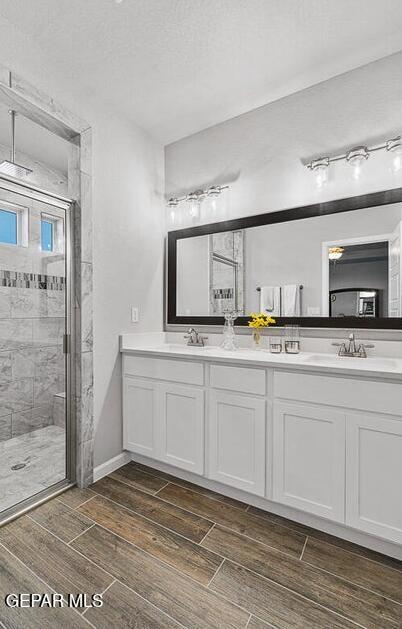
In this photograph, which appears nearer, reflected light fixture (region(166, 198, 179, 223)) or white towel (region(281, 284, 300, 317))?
white towel (region(281, 284, 300, 317))

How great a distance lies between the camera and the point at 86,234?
2.16 metres

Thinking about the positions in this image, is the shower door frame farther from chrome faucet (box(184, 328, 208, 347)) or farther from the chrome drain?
chrome faucet (box(184, 328, 208, 347))

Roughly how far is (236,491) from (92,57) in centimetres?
286

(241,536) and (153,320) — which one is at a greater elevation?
(153,320)

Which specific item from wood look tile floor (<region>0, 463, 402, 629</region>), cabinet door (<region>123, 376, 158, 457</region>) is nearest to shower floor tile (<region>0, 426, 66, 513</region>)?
wood look tile floor (<region>0, 463, 402, 629</region>)

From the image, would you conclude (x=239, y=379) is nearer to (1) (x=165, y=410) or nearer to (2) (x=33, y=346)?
(1) (x=165, y=410)

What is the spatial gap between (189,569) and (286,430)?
0.81 meters

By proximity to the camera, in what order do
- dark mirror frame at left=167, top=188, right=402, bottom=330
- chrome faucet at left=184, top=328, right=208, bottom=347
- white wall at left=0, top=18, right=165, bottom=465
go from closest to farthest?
dark mirror frame at left=167, top=188, right=402, bottom=330 → white wall at left=0, top=18, right=165, bottom=465 → chrome faucet at left=184, top=328, right=208, bottom=347

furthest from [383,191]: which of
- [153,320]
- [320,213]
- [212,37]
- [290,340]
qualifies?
A: [153,320]

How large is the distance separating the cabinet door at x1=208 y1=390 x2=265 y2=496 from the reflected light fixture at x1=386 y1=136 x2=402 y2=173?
165 centimetres

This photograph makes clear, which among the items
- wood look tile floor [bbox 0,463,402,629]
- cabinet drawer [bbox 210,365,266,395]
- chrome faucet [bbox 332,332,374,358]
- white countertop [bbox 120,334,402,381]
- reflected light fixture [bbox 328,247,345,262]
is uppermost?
reflected light fixture [bbox 328,247,345,262]

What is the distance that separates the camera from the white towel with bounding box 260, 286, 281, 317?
2.33 meters

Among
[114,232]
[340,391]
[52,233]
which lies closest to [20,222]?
[52,233]

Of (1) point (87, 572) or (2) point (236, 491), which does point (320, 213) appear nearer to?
(2) point (236, 491)
